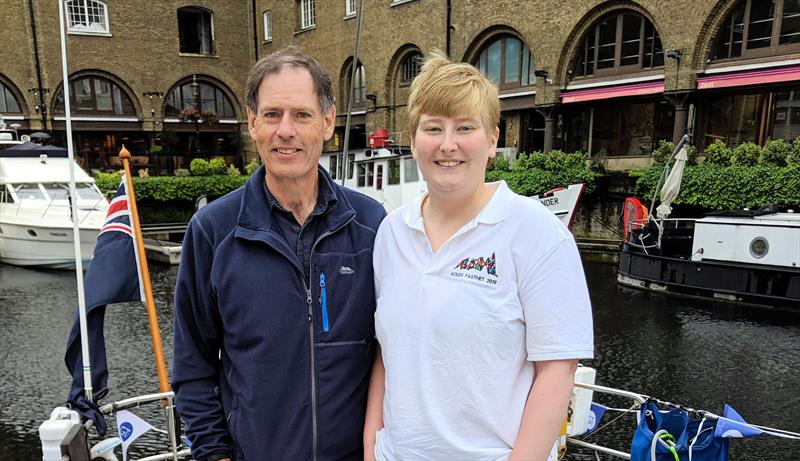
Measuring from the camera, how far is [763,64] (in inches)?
632

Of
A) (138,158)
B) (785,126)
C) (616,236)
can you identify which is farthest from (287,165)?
(138,158)

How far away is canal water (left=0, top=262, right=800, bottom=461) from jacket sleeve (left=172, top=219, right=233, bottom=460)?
5.01 m

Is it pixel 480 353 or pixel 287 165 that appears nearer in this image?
pixel 480 353

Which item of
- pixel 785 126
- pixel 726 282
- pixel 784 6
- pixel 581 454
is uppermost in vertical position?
pixel 784 6

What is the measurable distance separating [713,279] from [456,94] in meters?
12.1

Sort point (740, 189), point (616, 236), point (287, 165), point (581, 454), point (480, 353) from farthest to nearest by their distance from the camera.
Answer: point (616, 236) → point (740, 189) → point (581, 454) → point (287, 165) → point (480, 353)

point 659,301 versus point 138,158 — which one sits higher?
point 138,158

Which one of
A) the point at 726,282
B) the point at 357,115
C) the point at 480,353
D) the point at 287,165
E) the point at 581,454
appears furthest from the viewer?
the point at 357,115

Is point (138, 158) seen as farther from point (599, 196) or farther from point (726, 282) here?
point (726, 282)

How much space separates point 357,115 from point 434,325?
94.9ft

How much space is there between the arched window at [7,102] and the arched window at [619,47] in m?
28.2

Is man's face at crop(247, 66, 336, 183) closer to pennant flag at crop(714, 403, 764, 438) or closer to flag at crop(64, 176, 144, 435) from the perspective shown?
flag at crop(64, 176, 144, 435)

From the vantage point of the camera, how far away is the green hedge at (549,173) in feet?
55.4

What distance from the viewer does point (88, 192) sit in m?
17.4
